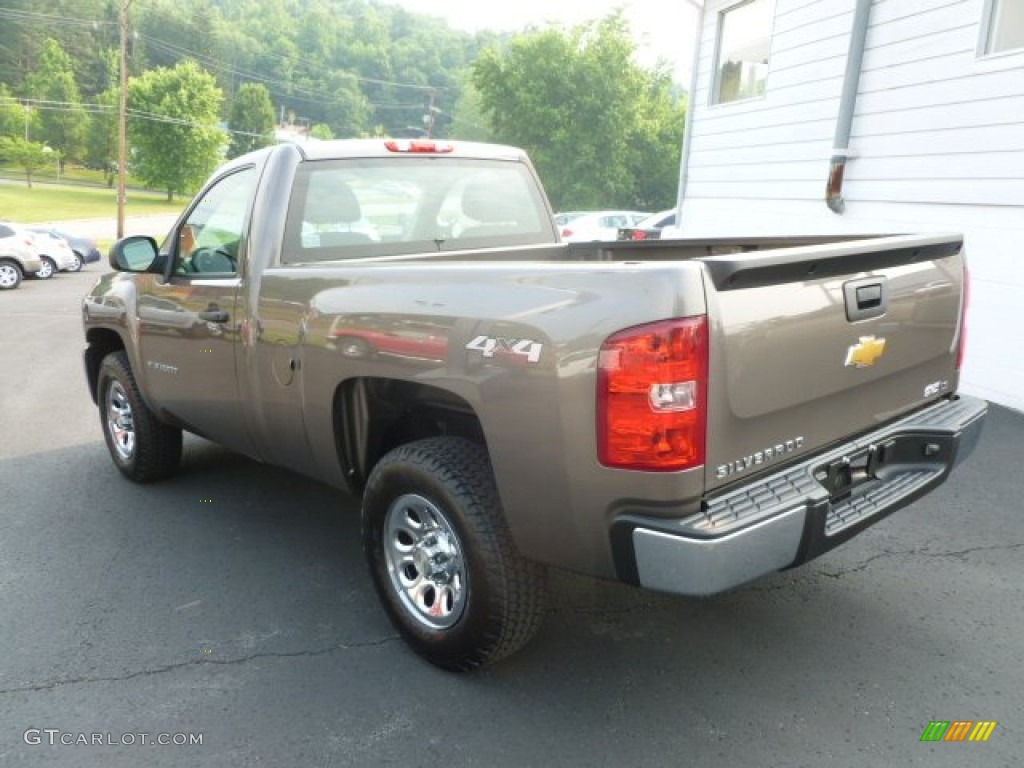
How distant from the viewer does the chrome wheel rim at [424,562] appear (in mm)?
2816

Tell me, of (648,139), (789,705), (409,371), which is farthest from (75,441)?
(648,139)

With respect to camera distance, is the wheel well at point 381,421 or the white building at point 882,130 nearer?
the wheel well at point 381,421

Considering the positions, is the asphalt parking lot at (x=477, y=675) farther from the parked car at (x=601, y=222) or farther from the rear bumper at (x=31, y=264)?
the parked car at (x=601, y=222)

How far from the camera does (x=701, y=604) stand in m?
3.43

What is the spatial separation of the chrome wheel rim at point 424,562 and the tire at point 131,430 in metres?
2.29

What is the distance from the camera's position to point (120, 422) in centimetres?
500

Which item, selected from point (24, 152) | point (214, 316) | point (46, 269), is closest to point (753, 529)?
point (214, 316)

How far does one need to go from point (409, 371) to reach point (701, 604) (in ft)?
5.33

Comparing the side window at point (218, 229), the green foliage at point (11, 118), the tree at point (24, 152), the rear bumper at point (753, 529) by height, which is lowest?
the rear bumper at point (753, 529)

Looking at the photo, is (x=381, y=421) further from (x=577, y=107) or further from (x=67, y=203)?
(x=67, y=203)

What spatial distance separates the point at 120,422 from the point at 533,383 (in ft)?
11.8

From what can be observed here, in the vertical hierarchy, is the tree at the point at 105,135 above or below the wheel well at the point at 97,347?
above

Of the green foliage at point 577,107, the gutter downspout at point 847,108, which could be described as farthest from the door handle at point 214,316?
the green foliage at point 577,107

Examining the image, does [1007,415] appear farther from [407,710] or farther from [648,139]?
[648,139]
